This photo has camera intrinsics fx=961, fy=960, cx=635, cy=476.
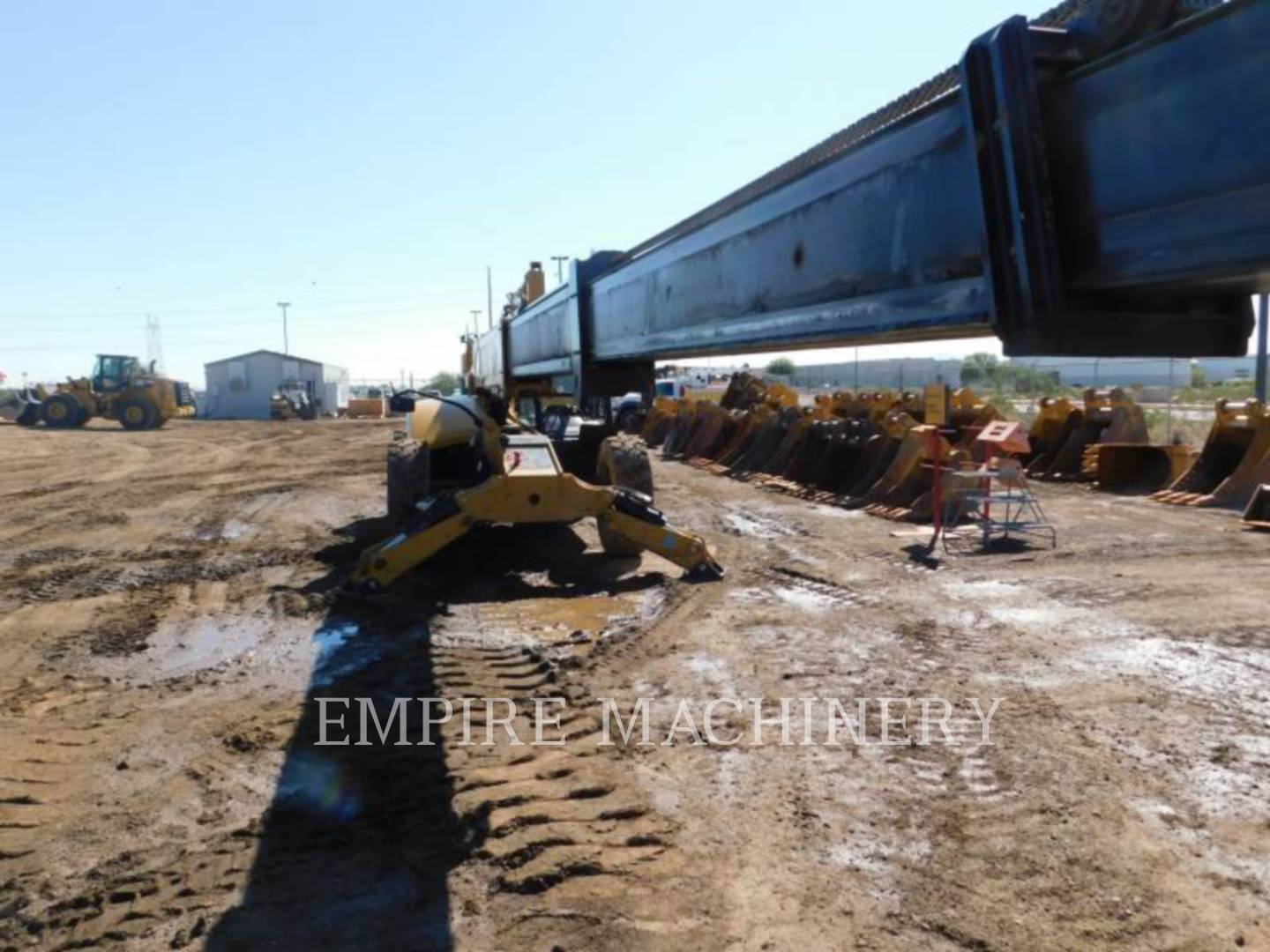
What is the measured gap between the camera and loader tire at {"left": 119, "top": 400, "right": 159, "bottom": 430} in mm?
37406

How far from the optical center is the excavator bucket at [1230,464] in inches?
492

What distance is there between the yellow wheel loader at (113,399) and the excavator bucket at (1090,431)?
33.4 m

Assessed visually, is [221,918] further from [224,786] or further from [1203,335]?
[1203,335]

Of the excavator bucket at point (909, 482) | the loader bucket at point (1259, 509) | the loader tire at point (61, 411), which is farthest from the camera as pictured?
the loader tire at point (61, 411)

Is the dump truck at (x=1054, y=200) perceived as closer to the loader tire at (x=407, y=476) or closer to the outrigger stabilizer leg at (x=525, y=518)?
the outrigger stabilizer leg at (x=525, y=518)

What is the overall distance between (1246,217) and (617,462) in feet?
27.7

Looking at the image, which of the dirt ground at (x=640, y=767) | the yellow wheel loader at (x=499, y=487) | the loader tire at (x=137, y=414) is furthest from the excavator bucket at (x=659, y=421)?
the loader tire at (x=137, y=414)

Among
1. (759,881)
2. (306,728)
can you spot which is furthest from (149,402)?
(759,881)

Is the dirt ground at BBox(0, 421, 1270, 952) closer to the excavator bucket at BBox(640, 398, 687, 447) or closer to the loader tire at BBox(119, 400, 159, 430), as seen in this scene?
the excavator bucket at BBox(640, 398, 687, 447)

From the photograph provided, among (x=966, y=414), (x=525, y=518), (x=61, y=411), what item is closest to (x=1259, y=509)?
(x=966, y=414)

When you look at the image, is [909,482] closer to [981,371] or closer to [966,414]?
[966,414]

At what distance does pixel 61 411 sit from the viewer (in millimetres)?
37688

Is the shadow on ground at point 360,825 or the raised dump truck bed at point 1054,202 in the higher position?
the raised dump truck bed at point 1054,202

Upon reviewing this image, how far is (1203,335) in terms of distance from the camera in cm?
228
